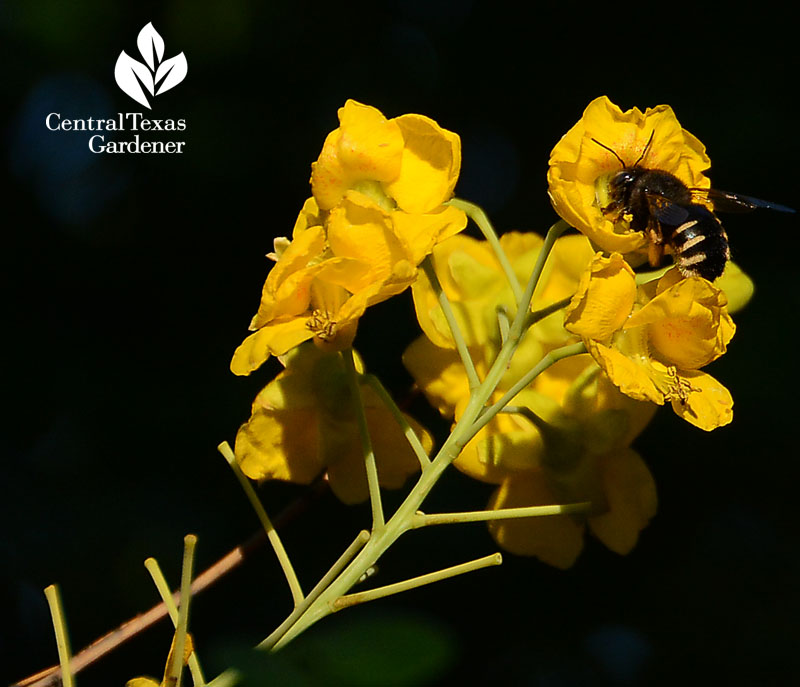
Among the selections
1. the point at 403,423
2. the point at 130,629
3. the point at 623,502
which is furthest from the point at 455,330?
the point at 130,629

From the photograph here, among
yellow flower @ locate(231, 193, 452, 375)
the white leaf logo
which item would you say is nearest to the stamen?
yellow flower @ locate(231, 193, 452, 375)

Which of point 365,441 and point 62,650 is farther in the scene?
point 365,441

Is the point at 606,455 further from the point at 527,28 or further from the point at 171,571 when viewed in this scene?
the point at 527,28

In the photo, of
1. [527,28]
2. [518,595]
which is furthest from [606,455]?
[527,28]

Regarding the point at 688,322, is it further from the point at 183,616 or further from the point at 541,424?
the point at 183,616

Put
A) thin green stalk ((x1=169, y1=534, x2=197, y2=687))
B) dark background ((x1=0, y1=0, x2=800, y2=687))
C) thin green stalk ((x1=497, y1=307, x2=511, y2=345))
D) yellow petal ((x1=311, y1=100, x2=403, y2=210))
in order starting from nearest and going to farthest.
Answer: thin green stalk ((x1=169, y1=534, x2=197, y2=687))
yellow petal ((x1=311, y1=100, x2=403, y2=210))
thin green stalk ((x1=497, y1=307, x2=511, y2=345))
dark background ((x1=0, y1=0, x2=800, y2=687))

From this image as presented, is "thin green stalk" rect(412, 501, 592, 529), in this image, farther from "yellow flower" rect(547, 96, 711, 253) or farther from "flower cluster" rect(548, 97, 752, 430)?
"yellow flower" rect(547, 96, 711, 253)

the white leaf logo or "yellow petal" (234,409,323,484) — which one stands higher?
the white leaf logo

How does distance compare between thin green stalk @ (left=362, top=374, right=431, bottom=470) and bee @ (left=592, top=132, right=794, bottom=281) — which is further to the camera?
bee @ (left=592, top=132, right=794, bottom=281)
